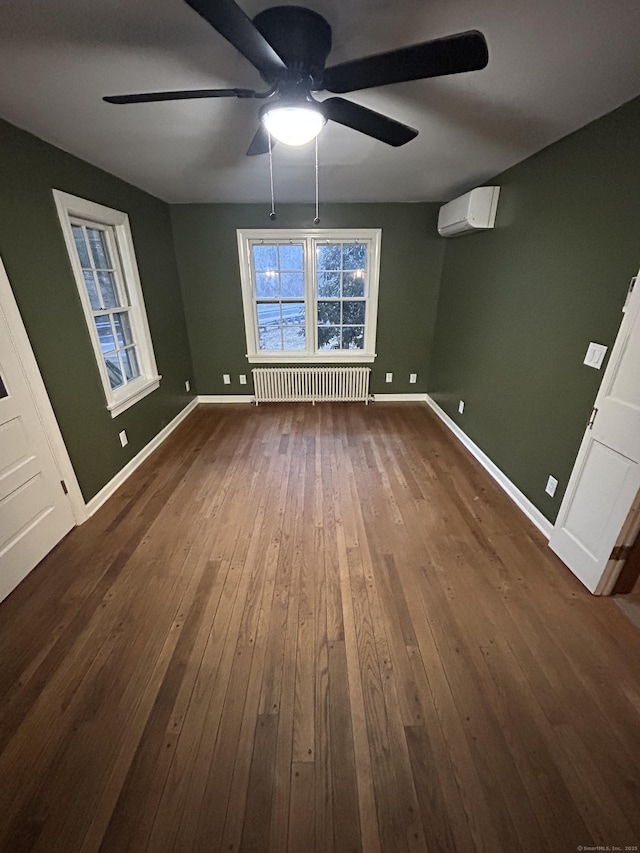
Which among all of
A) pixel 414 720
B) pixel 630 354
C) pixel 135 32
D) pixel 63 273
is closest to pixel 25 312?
pixel 63 273

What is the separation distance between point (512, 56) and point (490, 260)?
6.10 ft

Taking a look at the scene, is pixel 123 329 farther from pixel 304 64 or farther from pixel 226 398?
pixel 304 64

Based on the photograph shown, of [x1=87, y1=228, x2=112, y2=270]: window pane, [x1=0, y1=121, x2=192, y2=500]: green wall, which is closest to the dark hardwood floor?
[x1=0, y1=121, x2=192, y2=500]: green wall

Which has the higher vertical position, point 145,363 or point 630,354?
point 630,354

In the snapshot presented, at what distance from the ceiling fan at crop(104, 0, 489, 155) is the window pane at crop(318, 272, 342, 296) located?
279 cm

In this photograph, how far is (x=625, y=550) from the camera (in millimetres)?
1738

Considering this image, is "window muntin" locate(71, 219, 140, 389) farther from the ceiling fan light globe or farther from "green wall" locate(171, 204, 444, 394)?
the ceiling fan light globe

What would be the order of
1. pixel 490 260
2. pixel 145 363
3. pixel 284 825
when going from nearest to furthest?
1. pixel 284 825
2. pixel 490 260
3. pixel 145 363

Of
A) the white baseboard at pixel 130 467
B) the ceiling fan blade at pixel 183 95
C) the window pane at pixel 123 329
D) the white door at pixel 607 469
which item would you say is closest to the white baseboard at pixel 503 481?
the white door at pixel 607 469

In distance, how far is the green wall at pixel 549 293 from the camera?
1749 millimetres

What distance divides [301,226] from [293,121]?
2.87 metres

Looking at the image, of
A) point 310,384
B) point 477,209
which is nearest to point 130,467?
point 310,384

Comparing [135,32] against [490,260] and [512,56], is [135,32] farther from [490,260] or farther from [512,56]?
[490,260]

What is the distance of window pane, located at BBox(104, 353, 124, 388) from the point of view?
2.95m
